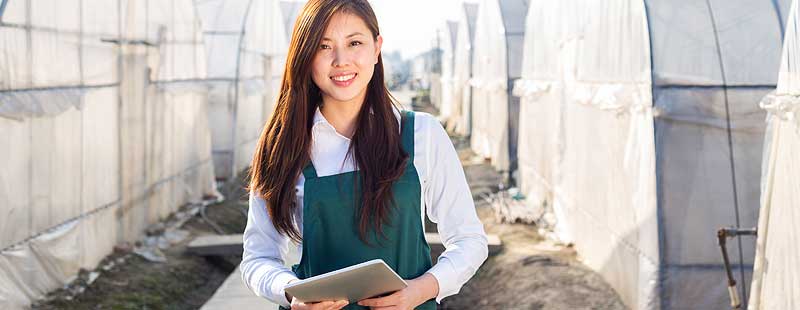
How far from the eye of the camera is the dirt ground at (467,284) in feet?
26.4

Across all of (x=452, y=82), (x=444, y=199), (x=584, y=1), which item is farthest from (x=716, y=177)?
(x=452, y=82)

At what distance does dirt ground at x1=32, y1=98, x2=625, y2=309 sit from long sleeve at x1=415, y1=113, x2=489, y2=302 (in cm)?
549

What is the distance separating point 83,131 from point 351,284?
7319 millimetres

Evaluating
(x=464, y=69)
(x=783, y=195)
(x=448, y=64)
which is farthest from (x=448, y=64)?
(x=783, y=195)

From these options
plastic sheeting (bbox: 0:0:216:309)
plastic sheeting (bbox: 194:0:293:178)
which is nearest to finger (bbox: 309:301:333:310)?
plastic sheeting (bbox: 0:0:216:309)

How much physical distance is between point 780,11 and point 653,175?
1.49m

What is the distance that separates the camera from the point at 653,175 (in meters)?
6.92

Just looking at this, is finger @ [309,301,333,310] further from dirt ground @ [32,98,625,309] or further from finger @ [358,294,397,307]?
dirt ground @ [32,98,625,309]

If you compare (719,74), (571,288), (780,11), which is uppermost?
(780,11)

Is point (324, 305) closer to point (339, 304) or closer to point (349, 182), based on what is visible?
point (339, 304)

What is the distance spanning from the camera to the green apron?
2459 millimetres

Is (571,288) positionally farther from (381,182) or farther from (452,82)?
(452,82)

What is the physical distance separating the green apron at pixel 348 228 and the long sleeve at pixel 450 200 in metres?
0.05

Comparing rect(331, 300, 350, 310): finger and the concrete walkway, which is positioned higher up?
rect(331, 300, 350, 310): finger
